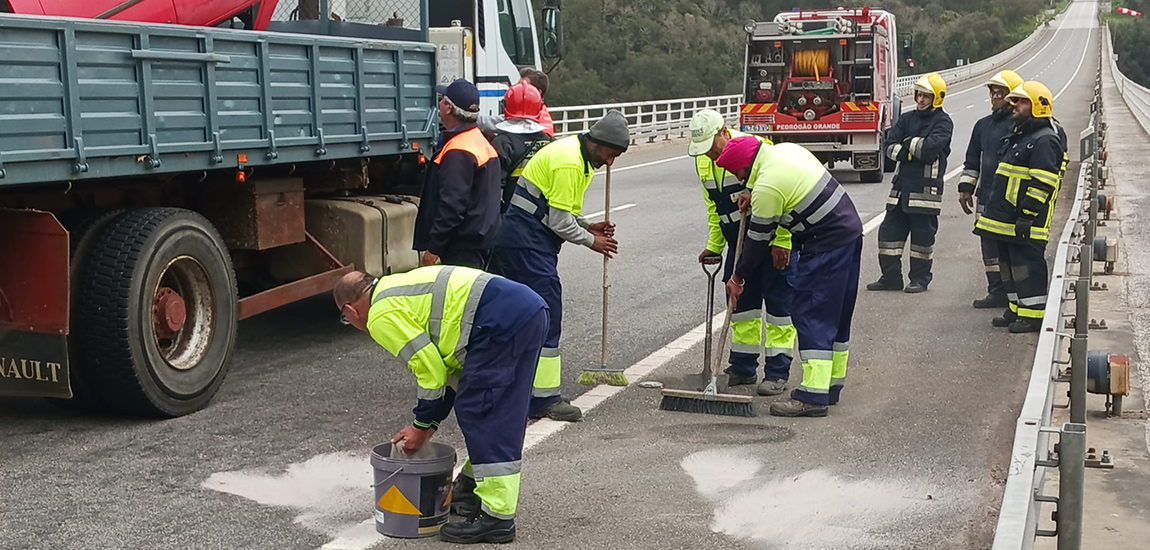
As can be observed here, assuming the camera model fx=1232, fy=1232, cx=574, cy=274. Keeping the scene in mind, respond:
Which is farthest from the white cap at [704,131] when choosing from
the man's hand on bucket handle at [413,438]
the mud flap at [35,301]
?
the mud flap at [35,301]

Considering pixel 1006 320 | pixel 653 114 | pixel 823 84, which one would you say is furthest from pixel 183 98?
pixel 653 114

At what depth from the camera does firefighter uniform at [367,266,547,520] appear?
4242 mm

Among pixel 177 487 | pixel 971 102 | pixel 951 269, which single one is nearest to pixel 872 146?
pixel 951 269

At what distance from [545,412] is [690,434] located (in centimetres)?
77

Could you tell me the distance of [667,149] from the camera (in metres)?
29.1

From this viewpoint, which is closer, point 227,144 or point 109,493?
point 109,493

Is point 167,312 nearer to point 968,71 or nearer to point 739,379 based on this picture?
point 739,379

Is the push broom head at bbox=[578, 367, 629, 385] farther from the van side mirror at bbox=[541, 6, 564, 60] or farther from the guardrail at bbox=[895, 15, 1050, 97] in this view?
the guardrail at bbox=[895, 15, 1050, 97]

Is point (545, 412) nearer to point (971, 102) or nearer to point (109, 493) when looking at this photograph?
point (109, 493)

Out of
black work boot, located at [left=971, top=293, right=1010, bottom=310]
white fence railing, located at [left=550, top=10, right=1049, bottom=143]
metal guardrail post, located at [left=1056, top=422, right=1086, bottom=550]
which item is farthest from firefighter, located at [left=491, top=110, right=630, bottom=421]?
white fence railing, located at [left=550, top=10, right=1049, bottom=143]

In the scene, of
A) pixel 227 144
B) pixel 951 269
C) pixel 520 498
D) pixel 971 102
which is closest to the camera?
pixel 520 498

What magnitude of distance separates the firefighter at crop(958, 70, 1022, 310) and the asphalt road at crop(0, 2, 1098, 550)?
0.79 m

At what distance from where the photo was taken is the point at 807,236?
6.68 m

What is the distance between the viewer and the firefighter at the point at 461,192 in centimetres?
618
